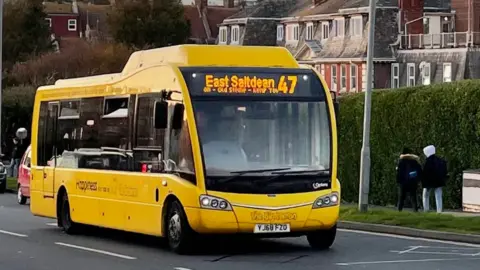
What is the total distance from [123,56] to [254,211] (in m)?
56.3

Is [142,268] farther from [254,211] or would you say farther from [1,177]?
[1,177]

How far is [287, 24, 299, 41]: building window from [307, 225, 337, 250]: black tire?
63.5 metres

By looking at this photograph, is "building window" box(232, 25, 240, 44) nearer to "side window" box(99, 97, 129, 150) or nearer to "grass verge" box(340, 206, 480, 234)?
"grass verge" box(340, 206, 480, 234)

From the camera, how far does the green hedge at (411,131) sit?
3025 centimetres

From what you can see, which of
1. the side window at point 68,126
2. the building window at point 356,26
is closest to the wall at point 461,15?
the building window at point 356,26

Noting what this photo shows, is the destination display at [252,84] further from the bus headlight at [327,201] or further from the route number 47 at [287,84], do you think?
the bus headlight at [327,201]

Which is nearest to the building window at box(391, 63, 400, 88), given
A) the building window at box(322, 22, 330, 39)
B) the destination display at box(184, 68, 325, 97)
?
the building window at box(322, 22, 330, 39)

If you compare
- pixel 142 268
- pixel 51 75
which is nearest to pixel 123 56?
pixel 51 75

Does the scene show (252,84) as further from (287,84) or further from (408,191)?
(408,191)

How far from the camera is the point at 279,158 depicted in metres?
18.3

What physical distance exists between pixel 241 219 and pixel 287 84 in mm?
2390

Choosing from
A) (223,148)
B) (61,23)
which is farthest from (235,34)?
(223,148)

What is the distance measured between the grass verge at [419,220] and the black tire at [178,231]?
583cm

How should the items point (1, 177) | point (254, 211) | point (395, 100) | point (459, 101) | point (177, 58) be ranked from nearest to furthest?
point (254, 211) → point (177, 58) → point (459, 101) → point (395, 100) → point (1, 177)
